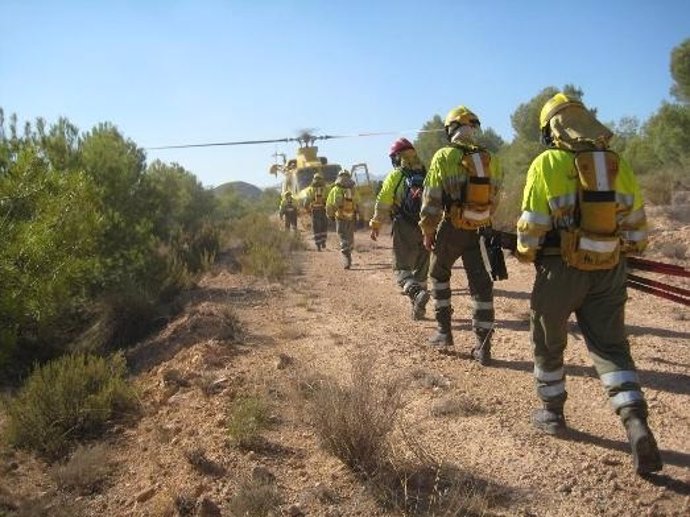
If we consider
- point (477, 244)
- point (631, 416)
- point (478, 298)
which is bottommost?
point (631, 416)

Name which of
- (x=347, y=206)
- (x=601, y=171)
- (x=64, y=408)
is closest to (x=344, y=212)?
(x=347, y=206)

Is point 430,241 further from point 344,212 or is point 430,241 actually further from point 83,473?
point 344,212

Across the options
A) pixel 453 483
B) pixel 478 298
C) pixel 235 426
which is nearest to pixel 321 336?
pixel 478 298

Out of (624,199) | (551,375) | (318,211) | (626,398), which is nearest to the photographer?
(626,398)

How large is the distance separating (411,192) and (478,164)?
1.78 metres

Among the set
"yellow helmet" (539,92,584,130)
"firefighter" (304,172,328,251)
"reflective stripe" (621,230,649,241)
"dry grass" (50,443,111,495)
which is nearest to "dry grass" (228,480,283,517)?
"dry grass" (50,443,111,495)

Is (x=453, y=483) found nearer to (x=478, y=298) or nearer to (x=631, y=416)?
(x=631, y=416)

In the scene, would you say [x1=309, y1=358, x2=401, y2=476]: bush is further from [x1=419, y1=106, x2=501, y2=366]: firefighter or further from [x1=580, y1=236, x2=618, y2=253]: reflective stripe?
[x1=419, y1=106, x2=501, y2=366]: firefighter

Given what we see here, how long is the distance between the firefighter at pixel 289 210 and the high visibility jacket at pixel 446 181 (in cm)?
1480

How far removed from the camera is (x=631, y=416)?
3215 mm

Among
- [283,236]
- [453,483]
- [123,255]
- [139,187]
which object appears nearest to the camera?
[453,483]

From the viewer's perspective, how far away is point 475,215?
5.28 metres

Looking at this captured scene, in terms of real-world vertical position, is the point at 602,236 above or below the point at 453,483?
above

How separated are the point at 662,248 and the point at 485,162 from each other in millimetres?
6113
